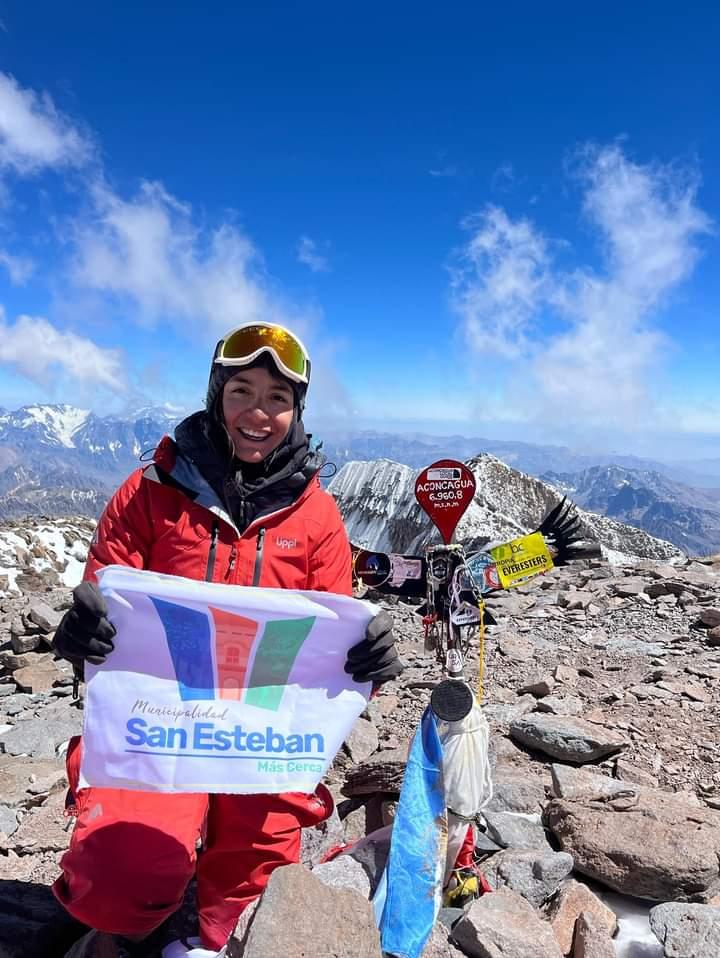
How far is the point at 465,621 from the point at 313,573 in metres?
1.00

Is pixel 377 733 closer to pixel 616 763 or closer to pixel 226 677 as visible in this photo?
pixel 616 763

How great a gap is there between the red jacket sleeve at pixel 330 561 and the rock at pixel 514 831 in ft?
6.21

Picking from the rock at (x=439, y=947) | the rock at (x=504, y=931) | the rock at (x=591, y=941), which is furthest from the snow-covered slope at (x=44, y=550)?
the rock at (x=591, y=941)

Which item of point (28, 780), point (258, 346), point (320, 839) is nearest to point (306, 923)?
point (320, 839)

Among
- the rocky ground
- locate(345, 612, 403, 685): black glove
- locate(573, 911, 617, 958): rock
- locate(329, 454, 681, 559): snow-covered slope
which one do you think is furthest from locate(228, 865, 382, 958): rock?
locate(329, 454, 681, 559): snow-covered slope

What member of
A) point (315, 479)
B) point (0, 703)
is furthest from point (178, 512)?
point (0, 703)

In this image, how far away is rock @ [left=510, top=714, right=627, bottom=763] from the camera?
5094mm

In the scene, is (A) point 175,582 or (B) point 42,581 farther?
(B) point 42,581

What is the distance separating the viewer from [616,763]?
5086mm

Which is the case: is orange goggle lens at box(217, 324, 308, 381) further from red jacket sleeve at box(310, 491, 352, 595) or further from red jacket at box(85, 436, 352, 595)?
red jacket sleeve at box(310, 491, 352, 595)

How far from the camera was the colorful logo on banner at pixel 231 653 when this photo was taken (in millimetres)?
3186

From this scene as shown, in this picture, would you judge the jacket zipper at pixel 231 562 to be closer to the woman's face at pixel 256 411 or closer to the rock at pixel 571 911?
the woman's face at pixel 256 411

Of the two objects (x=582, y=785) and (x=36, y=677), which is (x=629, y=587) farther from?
(x=36, y=677)

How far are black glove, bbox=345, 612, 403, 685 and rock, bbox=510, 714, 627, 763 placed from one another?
2.74 metres
